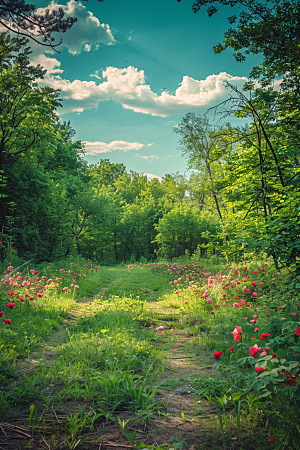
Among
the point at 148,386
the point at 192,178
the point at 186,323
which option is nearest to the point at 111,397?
the point at 148,386

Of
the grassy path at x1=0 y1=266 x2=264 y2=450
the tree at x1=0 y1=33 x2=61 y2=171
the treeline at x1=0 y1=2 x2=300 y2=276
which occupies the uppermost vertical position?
the tree at x1=0 y1=33 x2=61 y2=171

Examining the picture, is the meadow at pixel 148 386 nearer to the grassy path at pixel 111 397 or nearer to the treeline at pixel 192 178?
the grassy path at pixel 111 397

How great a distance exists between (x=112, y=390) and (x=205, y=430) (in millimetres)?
907

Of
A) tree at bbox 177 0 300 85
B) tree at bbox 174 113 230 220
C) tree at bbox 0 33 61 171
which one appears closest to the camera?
tree at bbox 177 0 300 85

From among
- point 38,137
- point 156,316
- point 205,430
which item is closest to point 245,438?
point 205,430

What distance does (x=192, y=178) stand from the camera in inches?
758

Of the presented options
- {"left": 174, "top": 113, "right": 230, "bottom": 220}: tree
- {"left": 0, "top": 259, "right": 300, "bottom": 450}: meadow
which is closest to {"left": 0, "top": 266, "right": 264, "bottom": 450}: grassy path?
{"left": 0, "top": 259, "right": 300, "bottom": 450}: meadow

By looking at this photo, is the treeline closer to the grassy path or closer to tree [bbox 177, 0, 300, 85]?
tree [bbox 177, 0, 300, 85]

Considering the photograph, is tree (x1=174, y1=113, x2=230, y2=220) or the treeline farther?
tree (x1=174, y1=113, x2=230, y2=220)

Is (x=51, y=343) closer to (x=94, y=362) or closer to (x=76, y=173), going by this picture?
(x=94, y=362)

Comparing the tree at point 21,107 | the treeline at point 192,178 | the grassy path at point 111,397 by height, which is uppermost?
the tree at point 21,107

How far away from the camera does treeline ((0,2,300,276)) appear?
14.4 feet

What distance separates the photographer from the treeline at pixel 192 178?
4387 mm

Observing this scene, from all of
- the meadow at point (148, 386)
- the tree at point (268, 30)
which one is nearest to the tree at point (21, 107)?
the tree at point (268, 30)
